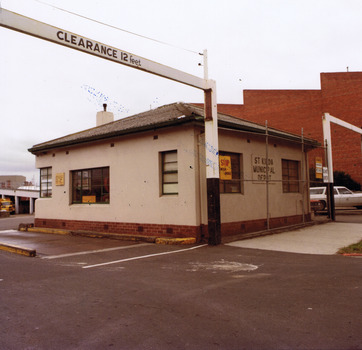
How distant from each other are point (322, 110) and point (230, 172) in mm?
26340

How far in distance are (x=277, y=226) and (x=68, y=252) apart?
8182mm

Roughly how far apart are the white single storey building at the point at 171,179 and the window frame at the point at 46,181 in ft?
0.31

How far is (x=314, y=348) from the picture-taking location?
3.25 metres

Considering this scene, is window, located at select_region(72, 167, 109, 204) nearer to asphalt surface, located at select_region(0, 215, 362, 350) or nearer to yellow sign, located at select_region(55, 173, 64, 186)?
yellow sign, located at select_region(55, 173, 64, 186)

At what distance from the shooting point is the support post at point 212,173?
32.9ft

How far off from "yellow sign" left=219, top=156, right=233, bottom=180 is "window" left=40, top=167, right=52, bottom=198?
924 cm

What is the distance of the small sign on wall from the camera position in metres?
12.9

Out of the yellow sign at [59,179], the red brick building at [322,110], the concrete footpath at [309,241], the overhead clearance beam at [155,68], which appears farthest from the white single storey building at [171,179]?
the red brick building at [322,110]

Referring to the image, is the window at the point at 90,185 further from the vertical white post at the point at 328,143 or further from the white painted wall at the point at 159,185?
the vertical white post at the point at 328,143

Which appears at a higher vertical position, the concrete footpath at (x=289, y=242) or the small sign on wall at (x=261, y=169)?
the small sign on wall at (x=261, y=169)

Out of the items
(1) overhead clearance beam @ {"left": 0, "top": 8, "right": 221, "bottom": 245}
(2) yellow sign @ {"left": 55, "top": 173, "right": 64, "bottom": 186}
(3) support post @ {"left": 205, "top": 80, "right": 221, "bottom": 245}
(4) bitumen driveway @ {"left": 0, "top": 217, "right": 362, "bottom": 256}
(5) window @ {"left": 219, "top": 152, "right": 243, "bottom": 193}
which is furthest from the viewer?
(2) yellow sign @ {"left": 55, "top": 173, "right": 64, "bottom": 186}

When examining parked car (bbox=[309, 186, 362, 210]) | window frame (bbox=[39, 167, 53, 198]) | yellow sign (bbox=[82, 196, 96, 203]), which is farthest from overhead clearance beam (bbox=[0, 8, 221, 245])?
parked car (bbox=[309, 186, 362, 210])

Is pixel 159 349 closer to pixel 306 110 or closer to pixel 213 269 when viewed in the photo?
pixel 213 269

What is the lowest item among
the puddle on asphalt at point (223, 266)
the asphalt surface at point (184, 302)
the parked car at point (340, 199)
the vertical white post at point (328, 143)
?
the puddle on asphalt at point (223, 266)
